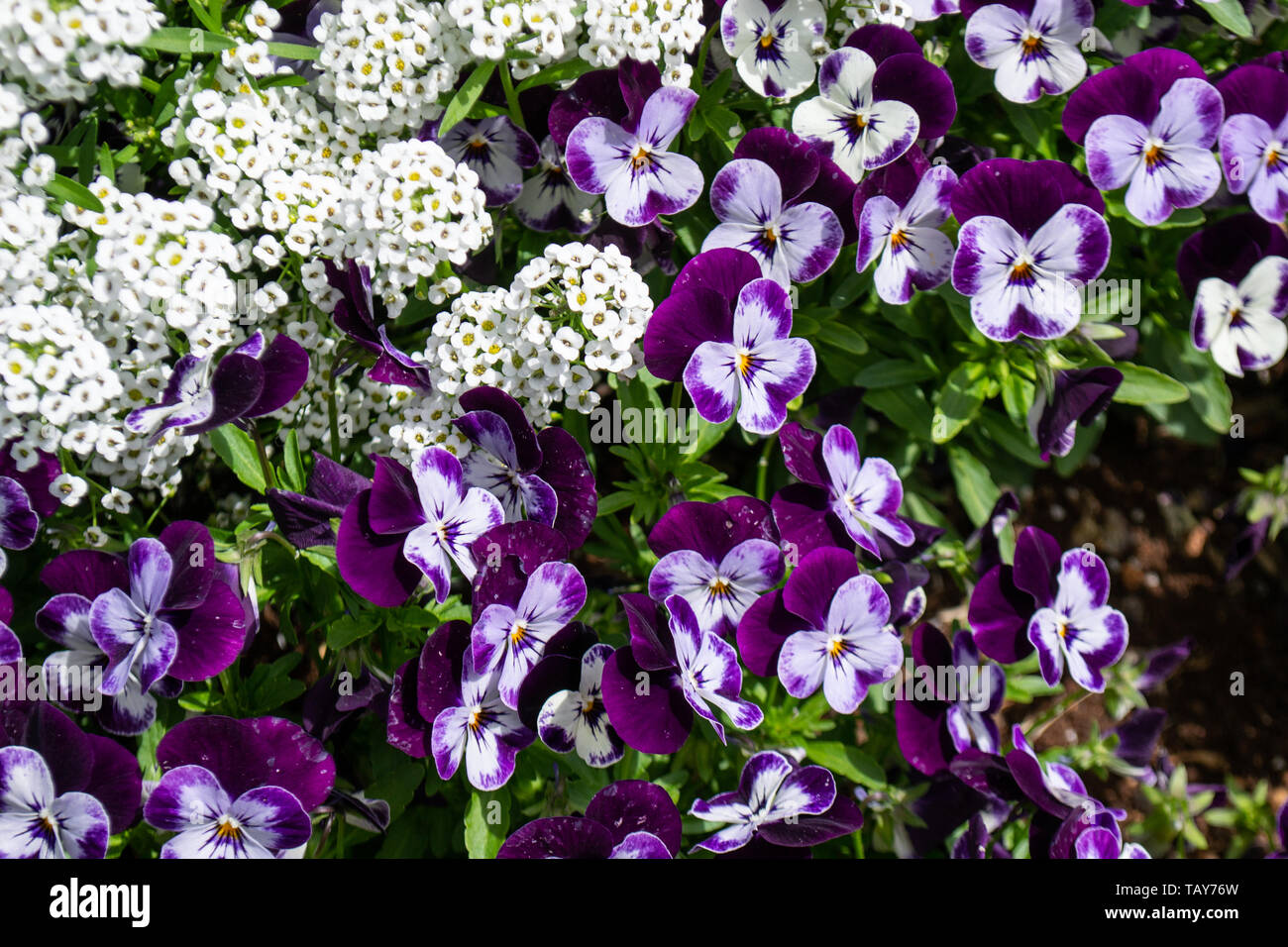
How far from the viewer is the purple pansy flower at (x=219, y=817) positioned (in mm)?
1770

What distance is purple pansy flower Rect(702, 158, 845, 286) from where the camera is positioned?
2.14m

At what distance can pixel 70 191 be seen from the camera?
1980mm

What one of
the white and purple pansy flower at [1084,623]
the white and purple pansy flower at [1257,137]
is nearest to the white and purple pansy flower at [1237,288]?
the white and purple pansy flower at [1257,137]

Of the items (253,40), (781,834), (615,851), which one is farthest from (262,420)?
(781,834)

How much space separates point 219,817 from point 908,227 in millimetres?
1858

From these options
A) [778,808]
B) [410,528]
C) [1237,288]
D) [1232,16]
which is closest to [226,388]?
[410,528]

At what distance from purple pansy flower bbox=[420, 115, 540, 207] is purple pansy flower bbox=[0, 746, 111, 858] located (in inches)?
57.5

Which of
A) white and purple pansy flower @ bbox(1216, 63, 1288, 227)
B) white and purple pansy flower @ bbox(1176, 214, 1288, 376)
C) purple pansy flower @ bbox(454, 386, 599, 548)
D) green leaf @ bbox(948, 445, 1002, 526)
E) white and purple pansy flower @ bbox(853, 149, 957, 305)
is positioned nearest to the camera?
purple pansy flower @ bbox(454, 386, 599, 548)

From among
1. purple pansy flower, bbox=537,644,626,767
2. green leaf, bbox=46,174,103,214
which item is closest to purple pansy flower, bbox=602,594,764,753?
purple pansy flower, bbox=537,644,626,767

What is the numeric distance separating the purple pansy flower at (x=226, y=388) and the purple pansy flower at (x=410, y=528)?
10.9 inches

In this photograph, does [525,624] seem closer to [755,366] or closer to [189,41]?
[755,366]

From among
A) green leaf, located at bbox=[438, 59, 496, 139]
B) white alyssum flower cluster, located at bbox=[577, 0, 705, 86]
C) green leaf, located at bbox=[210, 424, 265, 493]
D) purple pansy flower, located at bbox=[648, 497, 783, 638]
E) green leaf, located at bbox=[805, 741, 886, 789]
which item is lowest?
green leaf, located at bbox=[805, 741, 886, 789]

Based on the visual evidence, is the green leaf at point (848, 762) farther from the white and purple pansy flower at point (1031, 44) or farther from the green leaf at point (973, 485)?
the white and purple pansy flower at point (1031, 44)

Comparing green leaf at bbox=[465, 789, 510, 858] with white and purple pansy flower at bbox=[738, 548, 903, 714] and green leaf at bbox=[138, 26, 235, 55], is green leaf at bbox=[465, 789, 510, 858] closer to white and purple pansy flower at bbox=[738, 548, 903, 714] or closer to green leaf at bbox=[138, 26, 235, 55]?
white and purple pansy flower at bbox=[738, 548, 903, 714]
